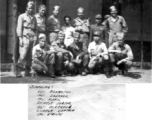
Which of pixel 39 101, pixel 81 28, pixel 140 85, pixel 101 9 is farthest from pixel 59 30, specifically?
pixel 140 85

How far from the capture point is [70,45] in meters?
→ 3.95

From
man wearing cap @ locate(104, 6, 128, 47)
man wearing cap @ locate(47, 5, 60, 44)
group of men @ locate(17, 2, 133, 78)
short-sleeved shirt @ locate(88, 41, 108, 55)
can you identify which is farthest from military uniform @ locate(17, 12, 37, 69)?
man wearing cap @ locate(104, 6, 128, 47)

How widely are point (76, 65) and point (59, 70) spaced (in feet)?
0.79

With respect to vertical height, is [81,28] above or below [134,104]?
above

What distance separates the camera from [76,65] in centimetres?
392

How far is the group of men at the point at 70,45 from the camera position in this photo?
3.84m

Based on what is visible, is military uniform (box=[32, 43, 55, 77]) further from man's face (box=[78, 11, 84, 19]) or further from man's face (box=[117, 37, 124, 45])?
man's face (box=[117, 37, 124, 45])

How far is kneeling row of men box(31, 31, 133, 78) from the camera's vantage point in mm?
3846

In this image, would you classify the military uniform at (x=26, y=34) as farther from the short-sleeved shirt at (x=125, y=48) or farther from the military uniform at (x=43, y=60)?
the short-sleeved shirt at (x=125, y=48)

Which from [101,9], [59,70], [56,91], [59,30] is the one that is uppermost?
[101,9]

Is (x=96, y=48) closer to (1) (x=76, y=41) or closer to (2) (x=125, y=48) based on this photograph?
(1) (x=76, y=41)

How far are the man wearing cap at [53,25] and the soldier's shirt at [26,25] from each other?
0.20 m

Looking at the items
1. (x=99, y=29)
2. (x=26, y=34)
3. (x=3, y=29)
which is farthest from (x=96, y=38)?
(x=3, y=29)

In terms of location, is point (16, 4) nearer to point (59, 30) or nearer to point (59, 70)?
point (59, 30)
